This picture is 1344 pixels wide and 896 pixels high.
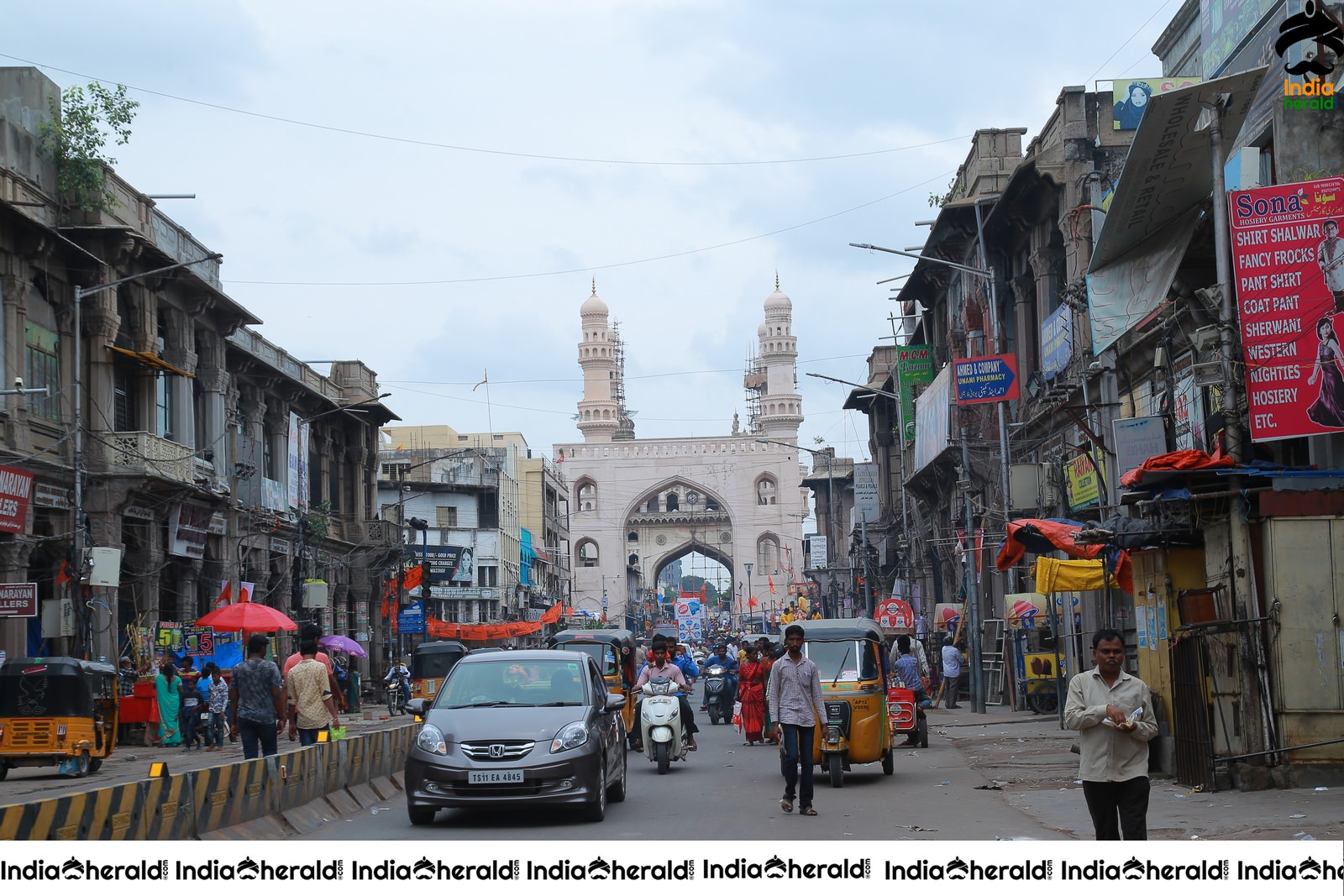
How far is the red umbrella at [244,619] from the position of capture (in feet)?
82.6

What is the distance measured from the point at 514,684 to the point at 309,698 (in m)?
3.23

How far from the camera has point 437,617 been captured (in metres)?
69.6

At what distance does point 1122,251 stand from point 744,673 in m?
8.88

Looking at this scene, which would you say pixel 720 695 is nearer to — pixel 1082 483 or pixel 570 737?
pixel 1082 483

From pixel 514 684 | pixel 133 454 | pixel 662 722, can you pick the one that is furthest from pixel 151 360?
pixel 514 684

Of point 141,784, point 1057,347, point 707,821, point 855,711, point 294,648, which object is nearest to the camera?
point 141,784

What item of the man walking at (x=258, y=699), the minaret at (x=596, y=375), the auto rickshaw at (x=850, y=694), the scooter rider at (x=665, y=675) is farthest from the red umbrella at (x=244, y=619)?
the minaret at (x=596, y=375)

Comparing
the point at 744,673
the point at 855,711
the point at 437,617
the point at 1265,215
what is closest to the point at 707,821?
the point at 855,711

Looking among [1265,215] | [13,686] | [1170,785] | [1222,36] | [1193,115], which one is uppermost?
[1222,36]

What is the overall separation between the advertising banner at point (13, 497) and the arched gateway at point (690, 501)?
84.1 m

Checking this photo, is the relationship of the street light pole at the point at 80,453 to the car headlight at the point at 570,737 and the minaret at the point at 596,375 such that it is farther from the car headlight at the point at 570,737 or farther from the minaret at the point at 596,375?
the minaret at the point at 596,375

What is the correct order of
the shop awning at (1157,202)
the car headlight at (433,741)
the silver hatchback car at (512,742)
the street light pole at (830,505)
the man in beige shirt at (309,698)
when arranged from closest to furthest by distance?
the silver hatchback car at (512,742)
the car headlight at (433,741)
the shop awning at (1157,202)
the man in beige shirt at (309,698)
the street light pole at (830,505)

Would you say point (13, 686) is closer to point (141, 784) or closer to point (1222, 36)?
point (141, 784)

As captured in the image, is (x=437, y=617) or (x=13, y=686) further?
(x=437, y=617)
